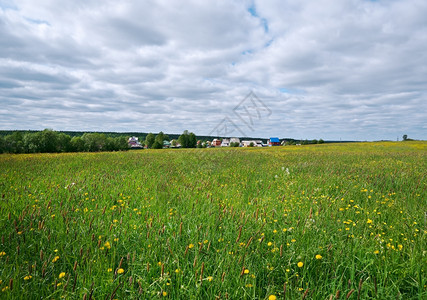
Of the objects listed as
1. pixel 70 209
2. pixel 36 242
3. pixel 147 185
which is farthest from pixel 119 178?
pixel 36 242

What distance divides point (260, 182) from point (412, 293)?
15.3ft

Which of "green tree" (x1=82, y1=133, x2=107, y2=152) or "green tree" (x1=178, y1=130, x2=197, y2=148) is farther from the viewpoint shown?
"green tree" (x1=178, y1=130, x2=197, y2=148)

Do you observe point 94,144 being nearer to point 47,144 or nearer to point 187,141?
point 47,144

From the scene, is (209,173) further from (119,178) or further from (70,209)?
(70,209)

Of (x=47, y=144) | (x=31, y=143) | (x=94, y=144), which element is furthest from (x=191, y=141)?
(x=31, y=143)

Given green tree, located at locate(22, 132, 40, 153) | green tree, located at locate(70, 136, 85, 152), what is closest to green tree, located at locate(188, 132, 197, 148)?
green tree, located at locate(70, 136, 85, 152)

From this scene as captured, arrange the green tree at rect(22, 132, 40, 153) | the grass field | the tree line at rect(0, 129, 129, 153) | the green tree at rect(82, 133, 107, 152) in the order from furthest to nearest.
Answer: the green tree at rect(82, 133, 107, 152) < the green tree at rect(22, 132, 40, 153) < the tree line at rect(0, 129, 129, 153) < the grass field

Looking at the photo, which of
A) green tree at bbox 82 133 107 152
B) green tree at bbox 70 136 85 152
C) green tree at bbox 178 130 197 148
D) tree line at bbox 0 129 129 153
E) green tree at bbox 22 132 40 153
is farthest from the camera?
green tree at bbox 178 130 197 148

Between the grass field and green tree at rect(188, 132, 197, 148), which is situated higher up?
green tree at rect(188, 132, 197, 148)

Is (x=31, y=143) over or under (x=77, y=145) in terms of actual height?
over

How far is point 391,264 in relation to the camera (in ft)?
7.72

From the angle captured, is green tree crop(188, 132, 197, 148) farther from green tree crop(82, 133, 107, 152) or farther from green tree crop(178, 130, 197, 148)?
green tree crop(82, 133, 107, 152)

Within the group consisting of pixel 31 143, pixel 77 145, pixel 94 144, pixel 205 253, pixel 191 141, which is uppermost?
pixel 191 141

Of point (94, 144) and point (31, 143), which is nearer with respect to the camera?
point (31, 143)
